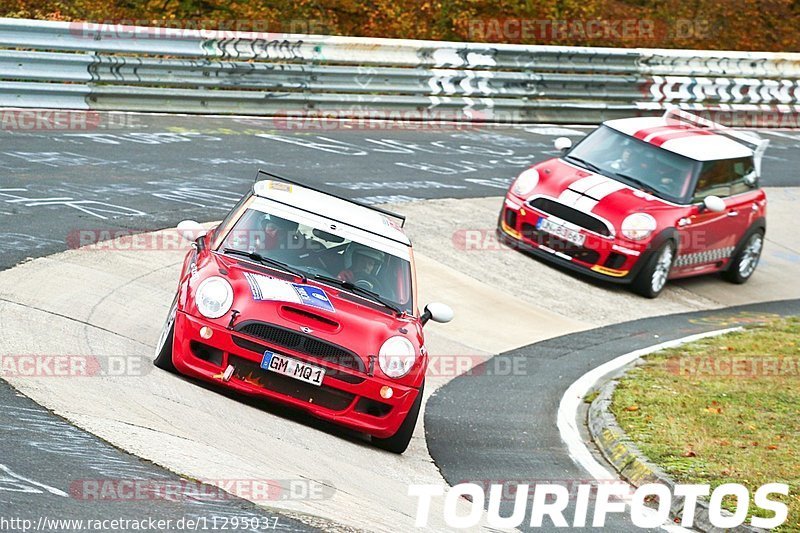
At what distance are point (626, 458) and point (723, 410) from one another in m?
1.76

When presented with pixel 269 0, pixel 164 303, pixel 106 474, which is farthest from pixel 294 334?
pixel 269 0

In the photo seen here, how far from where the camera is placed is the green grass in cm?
884

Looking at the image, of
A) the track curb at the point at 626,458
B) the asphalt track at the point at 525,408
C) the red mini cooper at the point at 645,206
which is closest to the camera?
the track curb at the point at 626,458

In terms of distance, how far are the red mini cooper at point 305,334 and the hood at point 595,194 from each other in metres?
6.00

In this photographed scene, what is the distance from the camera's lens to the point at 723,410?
10570mm

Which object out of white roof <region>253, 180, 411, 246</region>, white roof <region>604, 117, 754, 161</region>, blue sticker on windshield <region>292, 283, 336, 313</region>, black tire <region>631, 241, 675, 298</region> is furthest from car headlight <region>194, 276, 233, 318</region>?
white roof <region>604, 117, 754, 161</region>

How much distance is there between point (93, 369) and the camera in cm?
839

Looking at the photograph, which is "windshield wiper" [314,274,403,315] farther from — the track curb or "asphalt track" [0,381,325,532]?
"asphalt track" [0,381,325,532]

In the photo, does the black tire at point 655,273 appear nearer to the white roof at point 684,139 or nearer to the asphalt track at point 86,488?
the white roof at point 684,139

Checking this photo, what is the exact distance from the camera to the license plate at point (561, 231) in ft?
48.4

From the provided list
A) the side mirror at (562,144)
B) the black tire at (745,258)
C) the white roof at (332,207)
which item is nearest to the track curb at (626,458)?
the white roof at (332,207)

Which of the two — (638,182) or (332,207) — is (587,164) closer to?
(638,182)

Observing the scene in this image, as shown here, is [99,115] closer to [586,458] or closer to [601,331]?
[601,331]

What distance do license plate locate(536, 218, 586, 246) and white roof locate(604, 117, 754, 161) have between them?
6.14 feet
